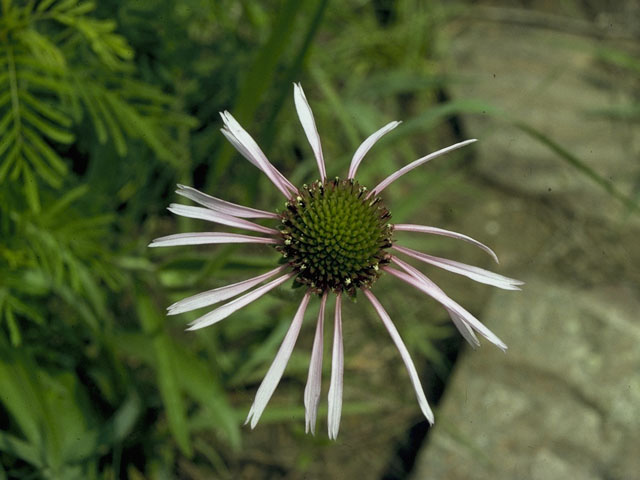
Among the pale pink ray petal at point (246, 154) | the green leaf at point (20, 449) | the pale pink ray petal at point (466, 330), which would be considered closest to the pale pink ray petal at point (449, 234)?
the pale pink ray petal at point (466, 330)

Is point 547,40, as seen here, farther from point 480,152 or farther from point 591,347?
point 591,347

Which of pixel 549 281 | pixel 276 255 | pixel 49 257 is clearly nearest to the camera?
pixel 276 255

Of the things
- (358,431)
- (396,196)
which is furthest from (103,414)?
(396,196)

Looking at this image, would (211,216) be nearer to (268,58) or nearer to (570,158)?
(268,58)

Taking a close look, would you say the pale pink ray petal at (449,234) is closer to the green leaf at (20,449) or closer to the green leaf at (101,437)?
the green leaf at (101,437)

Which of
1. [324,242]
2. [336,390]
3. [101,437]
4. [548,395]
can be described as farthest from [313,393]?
[548,395]

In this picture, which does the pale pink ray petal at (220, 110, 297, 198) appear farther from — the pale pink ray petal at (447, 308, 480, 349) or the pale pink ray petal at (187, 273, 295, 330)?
the pale pink ray petal at (447, 308, 480, 349)

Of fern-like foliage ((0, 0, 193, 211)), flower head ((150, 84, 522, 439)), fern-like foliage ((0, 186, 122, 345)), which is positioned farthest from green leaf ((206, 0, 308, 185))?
fern-like foliage ((0, 186, 122, 345))
